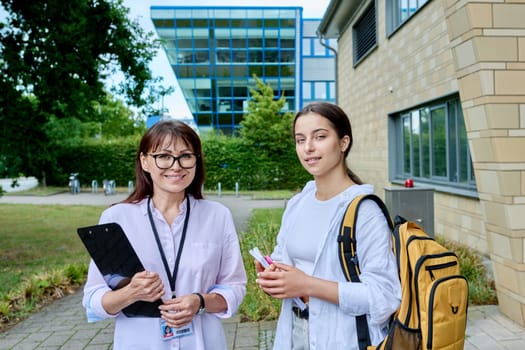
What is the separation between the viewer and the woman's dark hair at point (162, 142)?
6.98ft

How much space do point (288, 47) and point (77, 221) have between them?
3723 cm

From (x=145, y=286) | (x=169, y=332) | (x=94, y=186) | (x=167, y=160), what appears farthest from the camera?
(x=94, y=186)

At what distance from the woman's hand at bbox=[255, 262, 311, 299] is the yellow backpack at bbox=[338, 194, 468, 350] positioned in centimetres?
19

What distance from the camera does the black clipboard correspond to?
1.87 m

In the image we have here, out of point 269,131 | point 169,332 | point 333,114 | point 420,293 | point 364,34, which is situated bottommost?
point 169,332

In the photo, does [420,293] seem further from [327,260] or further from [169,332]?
[169,332]

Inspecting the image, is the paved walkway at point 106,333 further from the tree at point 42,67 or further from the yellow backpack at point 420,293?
the tree at point 42,67

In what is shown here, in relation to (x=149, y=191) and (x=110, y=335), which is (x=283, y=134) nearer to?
(x=110, y=335)

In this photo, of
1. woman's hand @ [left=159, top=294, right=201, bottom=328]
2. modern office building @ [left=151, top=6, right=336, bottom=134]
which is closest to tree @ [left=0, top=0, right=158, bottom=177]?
woman's hand @ [left=159, top=294, right=201, bottom=328]

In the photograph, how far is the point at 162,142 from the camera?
6.97 feet

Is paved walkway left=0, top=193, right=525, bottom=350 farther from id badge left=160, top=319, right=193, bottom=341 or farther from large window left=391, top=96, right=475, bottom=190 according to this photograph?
large window left=391, top=96, right=475, bottom=190

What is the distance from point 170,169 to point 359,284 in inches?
37.6

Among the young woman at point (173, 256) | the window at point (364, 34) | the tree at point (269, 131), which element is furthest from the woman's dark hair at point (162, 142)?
the tree at point (269, 131)

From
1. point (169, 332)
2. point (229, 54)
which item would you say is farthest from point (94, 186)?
point (169, 332)
